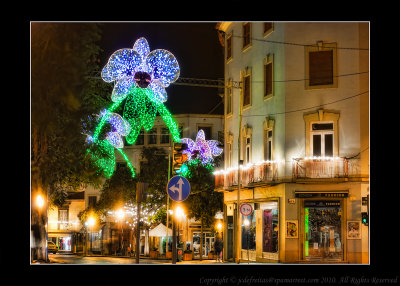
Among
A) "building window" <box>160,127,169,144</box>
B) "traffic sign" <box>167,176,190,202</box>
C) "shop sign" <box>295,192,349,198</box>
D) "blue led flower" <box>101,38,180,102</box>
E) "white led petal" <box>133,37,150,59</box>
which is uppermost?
"white led petal" <box>133,37,150,59</box>

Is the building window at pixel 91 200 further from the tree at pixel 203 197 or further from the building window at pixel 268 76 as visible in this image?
the building window at pixel 268 76

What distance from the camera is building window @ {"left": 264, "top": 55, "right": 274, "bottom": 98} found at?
1260 inches

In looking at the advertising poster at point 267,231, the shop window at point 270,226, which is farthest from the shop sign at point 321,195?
the advertising poster at point 267,231

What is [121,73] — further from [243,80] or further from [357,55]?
[243,80]

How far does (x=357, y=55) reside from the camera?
96.9 ft

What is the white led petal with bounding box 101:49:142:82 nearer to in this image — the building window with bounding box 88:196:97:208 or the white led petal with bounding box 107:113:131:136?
the white led petal with bounding box 107:113:131:136

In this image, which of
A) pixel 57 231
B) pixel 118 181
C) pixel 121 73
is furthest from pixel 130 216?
pixel 121 73

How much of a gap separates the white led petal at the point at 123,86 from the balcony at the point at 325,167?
934cm

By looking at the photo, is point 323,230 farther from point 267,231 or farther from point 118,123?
point 118,123

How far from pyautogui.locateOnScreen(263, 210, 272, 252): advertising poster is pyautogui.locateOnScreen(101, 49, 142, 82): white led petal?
12.0m

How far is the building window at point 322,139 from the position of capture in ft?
97.5

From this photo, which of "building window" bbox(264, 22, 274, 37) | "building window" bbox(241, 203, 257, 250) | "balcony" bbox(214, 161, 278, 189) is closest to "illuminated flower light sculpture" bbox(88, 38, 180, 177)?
"balcony" bbox(214, 161, 278, 189)

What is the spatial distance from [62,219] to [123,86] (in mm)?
45752

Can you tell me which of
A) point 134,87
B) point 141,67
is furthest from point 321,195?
point 141,67
